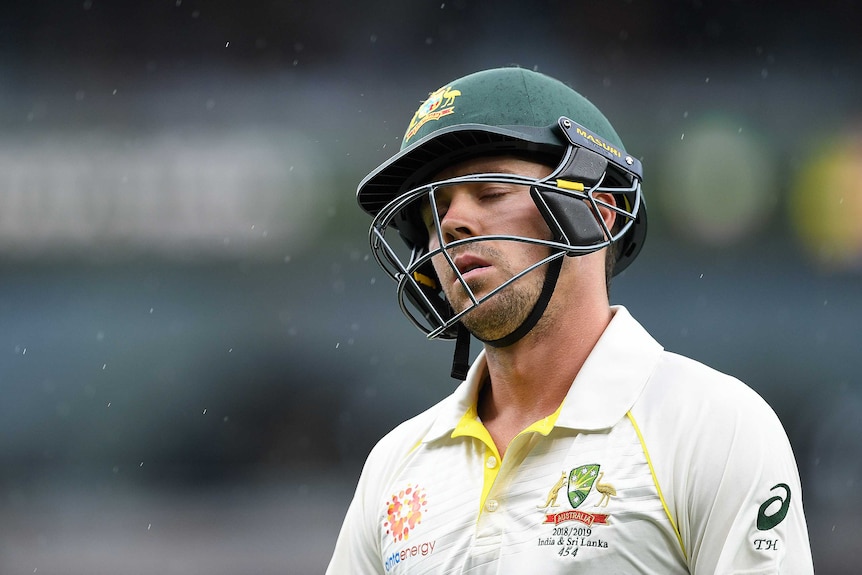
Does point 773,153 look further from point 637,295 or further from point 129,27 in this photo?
point 129,27

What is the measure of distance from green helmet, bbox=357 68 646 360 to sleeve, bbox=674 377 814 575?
35 centimetres

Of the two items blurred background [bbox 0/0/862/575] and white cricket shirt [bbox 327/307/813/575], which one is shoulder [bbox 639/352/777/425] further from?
blurred background [bbox 0/0/862/575]

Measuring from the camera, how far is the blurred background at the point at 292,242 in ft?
14.1

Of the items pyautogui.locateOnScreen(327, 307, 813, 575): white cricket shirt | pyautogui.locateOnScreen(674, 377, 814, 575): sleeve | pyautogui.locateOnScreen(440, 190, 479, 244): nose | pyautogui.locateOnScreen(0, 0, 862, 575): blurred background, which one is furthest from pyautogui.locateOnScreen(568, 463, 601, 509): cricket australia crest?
pyautogui.locateOnScreen(0, 0, 862, 575): blurred background

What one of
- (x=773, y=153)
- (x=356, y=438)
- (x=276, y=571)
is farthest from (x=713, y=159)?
(x=276, y=571)

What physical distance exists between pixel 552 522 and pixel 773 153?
12.5 ft

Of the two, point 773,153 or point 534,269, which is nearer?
point 534,269

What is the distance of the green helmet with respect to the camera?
153 cm

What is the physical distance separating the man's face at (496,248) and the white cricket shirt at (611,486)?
0.14m

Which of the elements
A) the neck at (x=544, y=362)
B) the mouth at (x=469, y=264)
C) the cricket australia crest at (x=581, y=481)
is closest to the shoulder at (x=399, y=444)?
the neck at (x=544, y=362)

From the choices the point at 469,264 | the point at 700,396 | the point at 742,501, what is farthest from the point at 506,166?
the point at 742,501

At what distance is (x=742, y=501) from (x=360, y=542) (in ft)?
2.18

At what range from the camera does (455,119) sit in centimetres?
163

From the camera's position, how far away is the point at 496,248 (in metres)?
1.55
